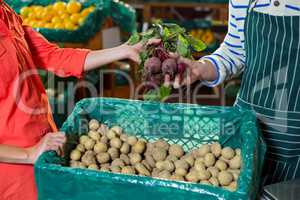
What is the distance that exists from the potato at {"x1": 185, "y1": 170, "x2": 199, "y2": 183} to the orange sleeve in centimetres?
55

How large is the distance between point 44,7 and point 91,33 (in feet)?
2.27

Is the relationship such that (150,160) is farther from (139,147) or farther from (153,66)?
(153,66)

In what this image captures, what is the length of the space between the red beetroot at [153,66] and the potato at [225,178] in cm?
34

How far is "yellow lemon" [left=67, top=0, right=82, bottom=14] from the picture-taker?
10.5 ft

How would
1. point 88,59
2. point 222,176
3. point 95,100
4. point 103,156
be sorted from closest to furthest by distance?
point 222,176
point 103,156
point 95,100
point 88,59

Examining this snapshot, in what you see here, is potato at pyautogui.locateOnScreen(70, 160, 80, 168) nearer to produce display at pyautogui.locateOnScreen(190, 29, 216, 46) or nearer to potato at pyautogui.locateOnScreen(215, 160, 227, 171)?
potato at pyautogui.locateOnScreen(215, 160, 227, 171)

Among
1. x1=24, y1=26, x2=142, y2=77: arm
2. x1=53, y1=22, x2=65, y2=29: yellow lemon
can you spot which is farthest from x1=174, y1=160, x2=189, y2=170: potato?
x1=53, y1=22, x2=65, y2=29: yellow lemon

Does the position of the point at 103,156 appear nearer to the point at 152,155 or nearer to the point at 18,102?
the point at 152,155

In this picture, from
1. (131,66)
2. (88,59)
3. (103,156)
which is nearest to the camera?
(103,156)

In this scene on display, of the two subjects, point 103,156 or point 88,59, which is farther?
point 88,59

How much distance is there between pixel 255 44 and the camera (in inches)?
50.7

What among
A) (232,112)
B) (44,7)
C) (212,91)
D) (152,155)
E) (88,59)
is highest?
(44,7)

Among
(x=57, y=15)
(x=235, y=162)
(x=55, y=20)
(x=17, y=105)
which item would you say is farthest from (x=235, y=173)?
(x=57, y=15)

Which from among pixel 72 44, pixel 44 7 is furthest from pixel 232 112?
pixel 44 7
